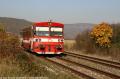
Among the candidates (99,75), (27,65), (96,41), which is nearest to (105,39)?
(96,41)

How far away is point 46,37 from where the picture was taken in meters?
26.4

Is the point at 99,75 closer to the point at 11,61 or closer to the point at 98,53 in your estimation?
the point at 11,61

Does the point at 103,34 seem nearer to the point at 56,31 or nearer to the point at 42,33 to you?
the point at 56,31

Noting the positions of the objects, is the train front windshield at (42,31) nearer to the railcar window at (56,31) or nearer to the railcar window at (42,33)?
the railcar window at (42,33)

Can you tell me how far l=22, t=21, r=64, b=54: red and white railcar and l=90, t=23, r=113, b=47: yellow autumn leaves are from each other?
8.50 meters

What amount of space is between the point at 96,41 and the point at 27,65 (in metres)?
22.4

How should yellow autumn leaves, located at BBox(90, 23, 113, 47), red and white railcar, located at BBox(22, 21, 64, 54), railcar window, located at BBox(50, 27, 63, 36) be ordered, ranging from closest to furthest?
red and white railcar, located at BBox(22, 21, 64, 54), railcar window, located at BBox(50, 27, 63, 36), yellow autumn leaves, located at BBox(90, 23, 113, 47)

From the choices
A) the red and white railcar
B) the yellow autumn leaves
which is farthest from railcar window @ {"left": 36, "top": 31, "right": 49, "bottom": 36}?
the yellow autumn leaves

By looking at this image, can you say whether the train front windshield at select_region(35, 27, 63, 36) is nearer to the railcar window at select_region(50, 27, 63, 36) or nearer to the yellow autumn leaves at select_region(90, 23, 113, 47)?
the railcar window at select_region(50, 27, 63, 36)

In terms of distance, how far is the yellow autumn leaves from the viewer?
33.9 m

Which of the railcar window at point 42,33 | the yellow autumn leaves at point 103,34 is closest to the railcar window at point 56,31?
the railcar window at point 42,33

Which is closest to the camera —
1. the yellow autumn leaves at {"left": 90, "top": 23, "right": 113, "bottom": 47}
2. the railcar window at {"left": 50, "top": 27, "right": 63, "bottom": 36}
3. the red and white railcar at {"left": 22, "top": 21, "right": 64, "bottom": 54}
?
the red and white railcar at {"left": 22, "top": 21, "right": 64, "bottom": 54}

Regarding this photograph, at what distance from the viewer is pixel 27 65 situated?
13500 millimetres

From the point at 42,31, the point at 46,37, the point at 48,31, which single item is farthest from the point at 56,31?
the point at 42,31
